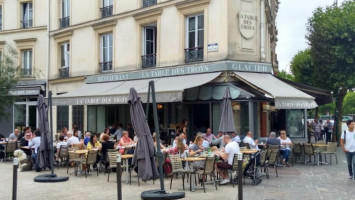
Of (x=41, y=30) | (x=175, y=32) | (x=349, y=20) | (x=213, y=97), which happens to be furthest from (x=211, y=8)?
(x=41, y=30)

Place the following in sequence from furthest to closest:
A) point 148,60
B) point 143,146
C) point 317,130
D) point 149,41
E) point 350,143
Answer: point 317,130
point 149,41
point 148,60
point 350,143
point 143,146

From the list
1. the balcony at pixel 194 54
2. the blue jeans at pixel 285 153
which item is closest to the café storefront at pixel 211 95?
the balcony at pixel 194 54

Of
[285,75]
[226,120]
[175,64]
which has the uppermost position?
[285,75]

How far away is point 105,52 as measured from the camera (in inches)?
829

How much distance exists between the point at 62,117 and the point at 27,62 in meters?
4.44

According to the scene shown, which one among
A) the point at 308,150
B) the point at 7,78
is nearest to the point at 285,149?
the point at 308,150

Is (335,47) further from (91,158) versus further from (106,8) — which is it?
(91,158)

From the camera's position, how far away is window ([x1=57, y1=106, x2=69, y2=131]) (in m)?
Result: 23.0

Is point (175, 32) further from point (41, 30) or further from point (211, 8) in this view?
point (41, 30)

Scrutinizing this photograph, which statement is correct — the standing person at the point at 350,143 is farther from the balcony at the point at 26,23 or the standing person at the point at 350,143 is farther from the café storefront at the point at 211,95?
the balcony at the point at 26,23

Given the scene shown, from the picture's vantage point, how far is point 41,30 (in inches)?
954

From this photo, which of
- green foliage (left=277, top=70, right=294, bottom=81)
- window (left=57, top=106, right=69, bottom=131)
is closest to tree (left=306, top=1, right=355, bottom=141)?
window (left=57, top=106, right=69, bottom=131)

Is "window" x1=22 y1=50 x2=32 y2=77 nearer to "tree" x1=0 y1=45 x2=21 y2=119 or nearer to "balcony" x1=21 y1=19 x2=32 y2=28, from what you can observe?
"balcony" x1=21 y1=19 x2=32 y2=28

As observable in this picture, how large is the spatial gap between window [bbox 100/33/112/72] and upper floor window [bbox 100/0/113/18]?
39.4 inches
